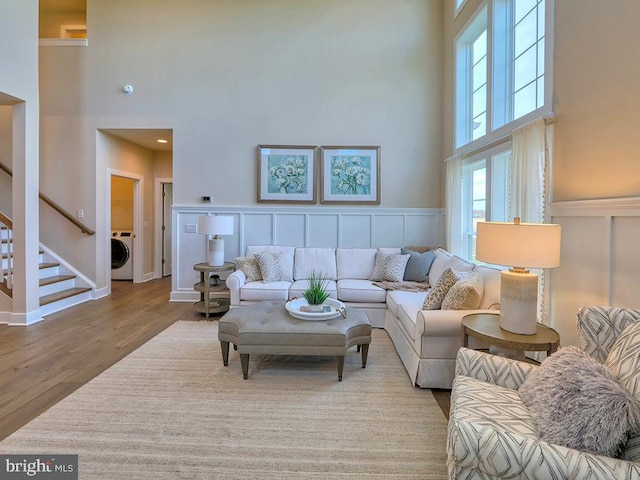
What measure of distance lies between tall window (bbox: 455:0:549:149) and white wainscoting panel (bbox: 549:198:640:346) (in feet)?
3.44

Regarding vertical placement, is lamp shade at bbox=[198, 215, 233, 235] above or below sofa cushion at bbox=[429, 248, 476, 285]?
above

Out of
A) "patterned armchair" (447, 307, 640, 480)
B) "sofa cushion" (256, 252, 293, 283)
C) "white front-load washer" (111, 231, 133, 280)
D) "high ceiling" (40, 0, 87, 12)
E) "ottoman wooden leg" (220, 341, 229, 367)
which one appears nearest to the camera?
"patterned armchair" (447, 307, 640, 480)

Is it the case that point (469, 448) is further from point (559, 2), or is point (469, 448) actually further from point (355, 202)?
point (355, 202)

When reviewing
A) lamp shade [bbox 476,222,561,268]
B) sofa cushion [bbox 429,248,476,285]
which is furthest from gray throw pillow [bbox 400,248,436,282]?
lamp shade [bbox 476,222,561,268]

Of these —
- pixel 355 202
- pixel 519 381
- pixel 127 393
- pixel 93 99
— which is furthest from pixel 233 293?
pixel 93 99

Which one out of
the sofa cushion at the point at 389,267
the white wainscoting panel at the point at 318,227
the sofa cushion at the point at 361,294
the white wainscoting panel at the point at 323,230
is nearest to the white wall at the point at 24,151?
the white wainscoting panel at the point at 318,227

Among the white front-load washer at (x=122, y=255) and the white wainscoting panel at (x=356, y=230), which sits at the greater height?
the white wainscoting panel at (x=356, y=230)

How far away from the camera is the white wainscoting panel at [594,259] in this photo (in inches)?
74.4

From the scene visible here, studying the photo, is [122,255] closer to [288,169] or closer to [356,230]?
[288,169]

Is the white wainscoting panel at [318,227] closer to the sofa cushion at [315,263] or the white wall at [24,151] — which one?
the sofa cushion at [315,263]

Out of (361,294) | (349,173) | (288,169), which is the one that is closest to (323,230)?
(349,173)

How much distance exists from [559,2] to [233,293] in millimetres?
4063

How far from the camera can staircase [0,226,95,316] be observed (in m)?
4.12

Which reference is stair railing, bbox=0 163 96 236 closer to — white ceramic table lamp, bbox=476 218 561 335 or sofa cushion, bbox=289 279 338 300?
sofa cushion, bbox=289 279 338 300
